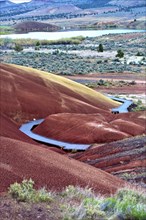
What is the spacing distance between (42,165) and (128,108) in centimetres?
2690

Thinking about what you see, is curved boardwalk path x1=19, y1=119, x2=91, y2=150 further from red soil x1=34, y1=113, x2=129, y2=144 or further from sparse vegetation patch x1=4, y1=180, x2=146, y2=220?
sparse vegetation patch x1=4, y1=180, x2=146, y2=220

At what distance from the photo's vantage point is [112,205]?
840cm

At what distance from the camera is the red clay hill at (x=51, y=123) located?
11.4m

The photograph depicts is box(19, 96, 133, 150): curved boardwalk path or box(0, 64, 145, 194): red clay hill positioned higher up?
box(0, 64, 145, 194): red clay hill

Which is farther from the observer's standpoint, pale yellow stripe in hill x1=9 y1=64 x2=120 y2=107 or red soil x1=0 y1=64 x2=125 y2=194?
pale yellow stripe in hill x1=9 y1=64 x2=120 y2=107

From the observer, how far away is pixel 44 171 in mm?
11547

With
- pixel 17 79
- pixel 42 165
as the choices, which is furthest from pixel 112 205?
pixel 17 79

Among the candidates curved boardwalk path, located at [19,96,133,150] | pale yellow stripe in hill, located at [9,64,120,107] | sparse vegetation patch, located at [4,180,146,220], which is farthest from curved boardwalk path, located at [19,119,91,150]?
sparse vegetation patch, located at [4,180,146,220]

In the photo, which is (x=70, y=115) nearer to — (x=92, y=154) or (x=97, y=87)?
(x=92, y=154)

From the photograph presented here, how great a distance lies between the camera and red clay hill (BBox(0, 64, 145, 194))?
449 inches

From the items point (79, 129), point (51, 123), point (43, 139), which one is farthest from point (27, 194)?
point (51, 123)

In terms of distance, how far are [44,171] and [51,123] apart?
709 inches

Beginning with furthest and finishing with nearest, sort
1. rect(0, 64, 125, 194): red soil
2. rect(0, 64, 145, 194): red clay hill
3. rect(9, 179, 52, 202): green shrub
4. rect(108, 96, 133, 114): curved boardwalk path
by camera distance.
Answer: rect(108, 96, 133, 114): curved boardwalk path
rect(0, 64, 145, 194): red clay hill
rect(0, 64, 125, 194): red soil
rect(9, 179, 52, 202): green shrub

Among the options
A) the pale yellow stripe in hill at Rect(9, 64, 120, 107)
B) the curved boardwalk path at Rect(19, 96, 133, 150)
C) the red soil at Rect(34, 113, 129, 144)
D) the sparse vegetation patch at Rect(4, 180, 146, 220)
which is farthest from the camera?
the pale yellow stripe in hill at Rect(9, 64, 120, 107)
